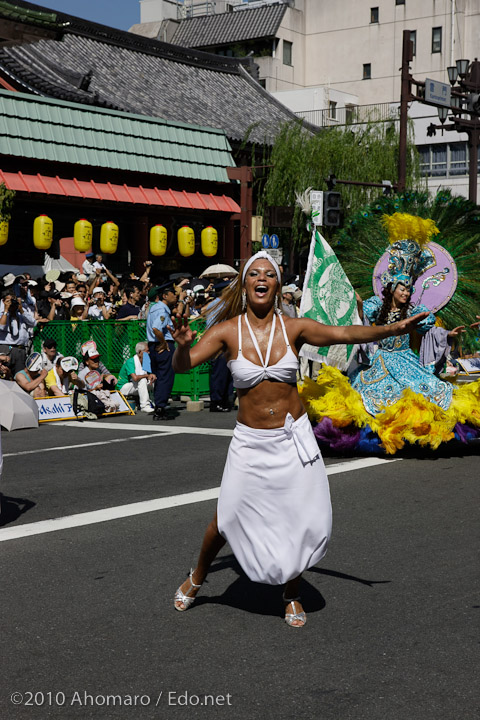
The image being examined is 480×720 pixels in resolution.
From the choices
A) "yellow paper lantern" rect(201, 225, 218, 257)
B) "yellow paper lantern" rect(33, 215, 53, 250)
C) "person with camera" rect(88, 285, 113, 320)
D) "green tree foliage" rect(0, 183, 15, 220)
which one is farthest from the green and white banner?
"yellow paper lantern" rect(201, 225, 218, 257)

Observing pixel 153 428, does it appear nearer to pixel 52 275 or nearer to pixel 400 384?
pixel 400 384

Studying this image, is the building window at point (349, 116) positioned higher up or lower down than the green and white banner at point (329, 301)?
higher up

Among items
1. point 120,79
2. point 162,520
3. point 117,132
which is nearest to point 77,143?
point 117,132

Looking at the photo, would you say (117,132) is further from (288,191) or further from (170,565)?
(170,565)

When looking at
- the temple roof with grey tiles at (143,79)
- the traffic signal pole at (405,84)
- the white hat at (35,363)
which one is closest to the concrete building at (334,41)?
the temple roof with grey tiles at (143,79)

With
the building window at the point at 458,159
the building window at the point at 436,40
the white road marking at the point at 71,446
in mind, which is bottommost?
the white road marking at the point at 71,446

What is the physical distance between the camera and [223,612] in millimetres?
5043

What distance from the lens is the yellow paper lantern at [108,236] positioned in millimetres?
24625

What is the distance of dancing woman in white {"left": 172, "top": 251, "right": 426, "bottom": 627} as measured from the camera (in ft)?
15.7

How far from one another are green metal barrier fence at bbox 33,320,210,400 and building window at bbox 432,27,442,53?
43.1 metres

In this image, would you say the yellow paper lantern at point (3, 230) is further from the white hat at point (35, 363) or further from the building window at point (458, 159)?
the building window at point (458, 159)

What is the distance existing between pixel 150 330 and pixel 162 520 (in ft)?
23.3

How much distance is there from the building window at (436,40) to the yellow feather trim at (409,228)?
47.3 m

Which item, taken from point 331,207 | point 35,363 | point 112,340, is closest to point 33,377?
point 35,363
